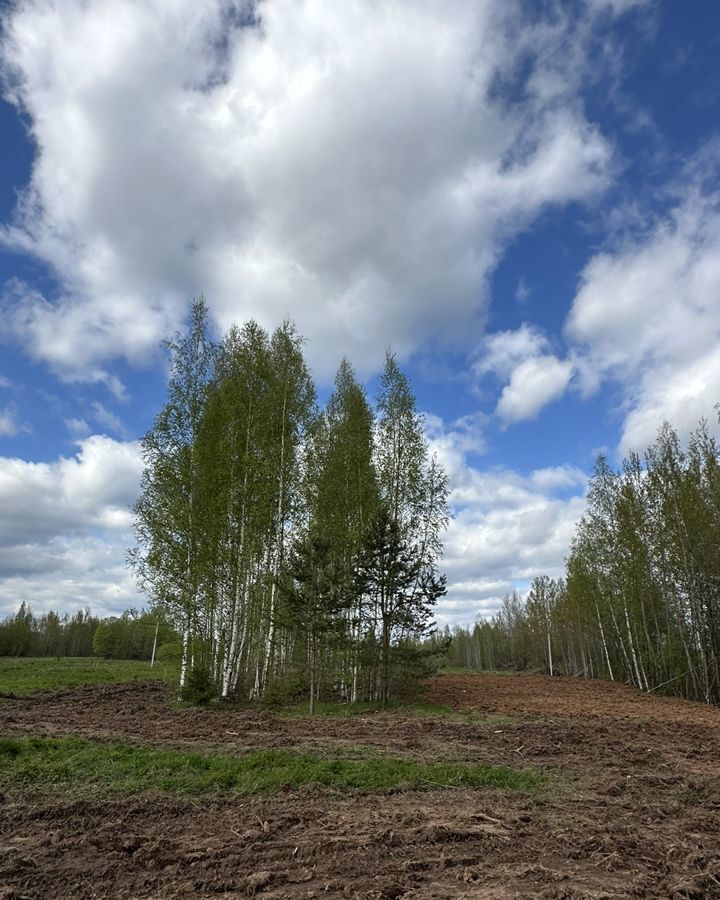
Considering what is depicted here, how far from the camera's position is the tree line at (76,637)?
209 ft

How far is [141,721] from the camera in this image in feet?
42.1

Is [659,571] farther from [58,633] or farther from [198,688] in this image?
[58,633]

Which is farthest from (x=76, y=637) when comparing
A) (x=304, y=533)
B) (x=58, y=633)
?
(x=304, y=533)

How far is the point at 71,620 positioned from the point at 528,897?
10432 centimetres

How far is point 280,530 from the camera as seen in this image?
→ 1891 centimetres

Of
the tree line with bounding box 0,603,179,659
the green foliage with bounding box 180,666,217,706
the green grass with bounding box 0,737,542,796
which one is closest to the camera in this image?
the green grass with bounding box 0,737,542,796

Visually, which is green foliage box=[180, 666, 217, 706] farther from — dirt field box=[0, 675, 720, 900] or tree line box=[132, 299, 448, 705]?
dirt field box=[0, 675, 720, 900]

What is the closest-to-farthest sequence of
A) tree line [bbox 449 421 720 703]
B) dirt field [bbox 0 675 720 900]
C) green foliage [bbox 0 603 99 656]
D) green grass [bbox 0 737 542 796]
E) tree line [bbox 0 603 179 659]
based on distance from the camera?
dirt field [bbox 0 675 720 900]
green grass [bbox 0 737 542 796]
tree line [bbox 449 421 720 703]
tree line [bbox 0 603 179 659]
green foliage [bbox 0 603 99 656]

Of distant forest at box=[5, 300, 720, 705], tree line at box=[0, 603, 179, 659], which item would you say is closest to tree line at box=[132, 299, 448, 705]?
distant forest at box=[5, 300, 720, 705]

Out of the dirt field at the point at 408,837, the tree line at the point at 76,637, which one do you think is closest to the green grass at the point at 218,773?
the dirt field at the point at 408,837

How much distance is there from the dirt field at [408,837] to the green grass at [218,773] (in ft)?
1.53

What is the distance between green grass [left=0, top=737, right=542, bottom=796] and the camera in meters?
7.14

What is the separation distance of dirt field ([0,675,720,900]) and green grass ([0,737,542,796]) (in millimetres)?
467

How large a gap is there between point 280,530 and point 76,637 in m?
81.4
